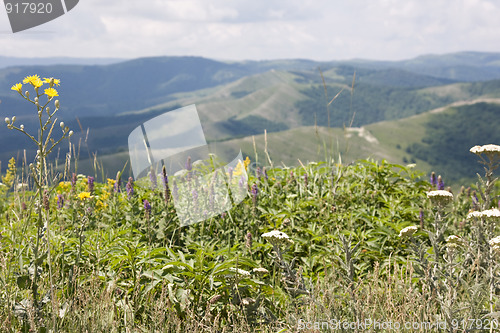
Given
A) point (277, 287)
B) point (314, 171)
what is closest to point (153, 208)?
point (277, 287)

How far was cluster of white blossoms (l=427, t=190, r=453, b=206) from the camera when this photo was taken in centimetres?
219

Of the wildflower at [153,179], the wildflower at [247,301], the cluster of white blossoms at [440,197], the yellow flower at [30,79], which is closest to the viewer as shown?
the yellow flower at [30,79]

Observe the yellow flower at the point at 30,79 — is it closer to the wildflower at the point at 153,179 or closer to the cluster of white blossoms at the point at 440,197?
the wildflower at the point at 153,179

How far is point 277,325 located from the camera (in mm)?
2471

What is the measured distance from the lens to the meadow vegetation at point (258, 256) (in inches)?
87.5

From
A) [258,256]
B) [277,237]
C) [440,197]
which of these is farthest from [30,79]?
[440,197]

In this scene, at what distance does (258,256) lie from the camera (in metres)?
3.46

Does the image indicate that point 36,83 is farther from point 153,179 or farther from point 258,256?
point 258,256

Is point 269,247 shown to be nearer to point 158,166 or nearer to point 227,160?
point 227,160

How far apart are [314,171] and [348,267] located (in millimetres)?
2622

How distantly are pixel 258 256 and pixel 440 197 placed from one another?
1692 millimetres

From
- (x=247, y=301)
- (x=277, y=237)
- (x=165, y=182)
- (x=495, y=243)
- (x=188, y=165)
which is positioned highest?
(x=188, y=165)

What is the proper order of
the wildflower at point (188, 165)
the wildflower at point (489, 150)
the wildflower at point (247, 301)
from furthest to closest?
the wildflower at point (188, 165) < the wildflower at point (489, 150) < the wildflower at point (247, 301)

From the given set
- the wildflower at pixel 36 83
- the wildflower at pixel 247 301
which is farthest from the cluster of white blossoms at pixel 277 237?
the wildflower at pixel 36 83
